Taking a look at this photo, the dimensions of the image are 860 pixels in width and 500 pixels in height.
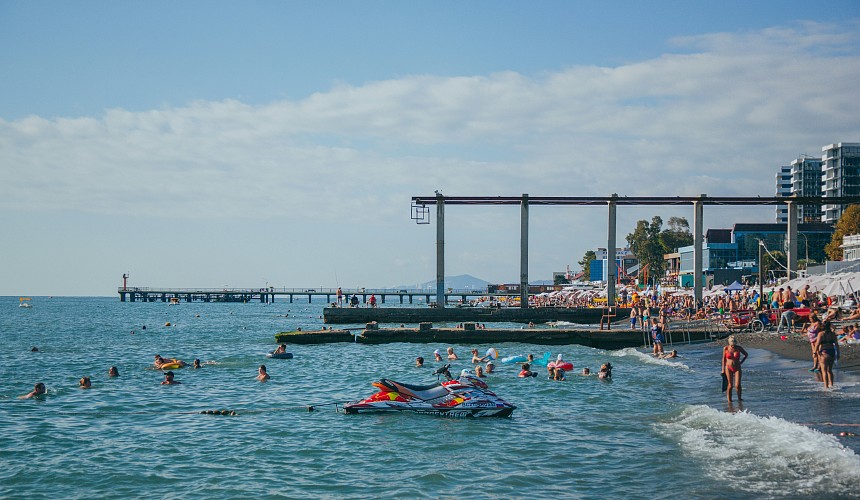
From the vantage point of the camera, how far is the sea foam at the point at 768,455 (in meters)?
13.6

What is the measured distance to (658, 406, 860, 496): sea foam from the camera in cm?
1357

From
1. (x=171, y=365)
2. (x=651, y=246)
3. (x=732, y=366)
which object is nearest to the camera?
(x=732, y=366)

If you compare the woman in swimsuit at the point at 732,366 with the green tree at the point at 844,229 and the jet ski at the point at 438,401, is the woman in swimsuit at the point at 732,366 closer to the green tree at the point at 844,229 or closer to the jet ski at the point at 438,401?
Result: the jet ski at the point at 438,401

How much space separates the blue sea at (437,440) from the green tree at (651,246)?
4709 inches

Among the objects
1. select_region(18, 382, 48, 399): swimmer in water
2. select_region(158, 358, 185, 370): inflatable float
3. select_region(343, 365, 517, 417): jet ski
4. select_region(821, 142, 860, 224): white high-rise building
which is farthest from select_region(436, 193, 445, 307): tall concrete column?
select_region(821, 142, 860, 224): white high-rise building

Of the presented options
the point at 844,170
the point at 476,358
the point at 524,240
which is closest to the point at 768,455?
the point at 476,358

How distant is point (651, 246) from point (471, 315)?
85886mm

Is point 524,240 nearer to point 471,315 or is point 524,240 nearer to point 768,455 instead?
point 471,315

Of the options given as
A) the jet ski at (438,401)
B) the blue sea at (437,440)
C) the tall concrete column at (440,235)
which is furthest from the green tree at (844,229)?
the jet ski at (438,401)

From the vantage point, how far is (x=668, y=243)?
544 feet

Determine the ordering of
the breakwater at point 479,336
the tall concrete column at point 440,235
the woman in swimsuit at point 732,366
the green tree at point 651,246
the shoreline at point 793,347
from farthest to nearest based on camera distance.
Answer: the green tree at point 651,246, the tall concrete column at point 440,235, the breakwater at point 479,336, the shoreline at point 793,347, the woman in swimsuit at point 732,366

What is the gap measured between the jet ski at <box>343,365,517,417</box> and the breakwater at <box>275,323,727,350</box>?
28533 millimetres

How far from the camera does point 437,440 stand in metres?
19.0

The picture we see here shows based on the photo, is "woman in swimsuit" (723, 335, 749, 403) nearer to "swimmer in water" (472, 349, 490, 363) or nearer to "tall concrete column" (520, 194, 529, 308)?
"swimmer in water" (472, 349, 490, 363)
